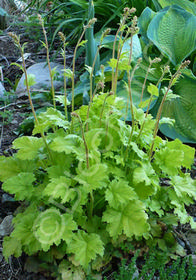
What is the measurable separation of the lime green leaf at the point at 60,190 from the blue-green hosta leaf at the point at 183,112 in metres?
1.08

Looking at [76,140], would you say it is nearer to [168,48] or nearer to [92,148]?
[92,148]

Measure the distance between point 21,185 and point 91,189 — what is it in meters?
0.31

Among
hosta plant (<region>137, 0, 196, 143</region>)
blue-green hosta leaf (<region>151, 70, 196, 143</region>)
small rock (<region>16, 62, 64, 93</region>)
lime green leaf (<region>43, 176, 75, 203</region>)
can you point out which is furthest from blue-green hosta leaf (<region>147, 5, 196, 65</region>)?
lime green leaf (<region>43, 176, 75, 203</region>)

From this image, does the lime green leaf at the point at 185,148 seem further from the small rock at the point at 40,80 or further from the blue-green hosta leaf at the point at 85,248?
the small rock at the point at 40,80

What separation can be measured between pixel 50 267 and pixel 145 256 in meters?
0.39

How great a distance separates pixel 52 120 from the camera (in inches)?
49.1

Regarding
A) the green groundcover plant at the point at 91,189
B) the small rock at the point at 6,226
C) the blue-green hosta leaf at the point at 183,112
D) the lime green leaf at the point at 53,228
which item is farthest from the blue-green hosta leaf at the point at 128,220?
the blue-green hosta leaf at the point at 183,112

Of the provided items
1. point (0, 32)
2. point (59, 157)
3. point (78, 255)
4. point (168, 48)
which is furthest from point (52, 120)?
point (0, 32)

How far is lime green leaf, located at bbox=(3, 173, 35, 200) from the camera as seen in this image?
118 centimetres

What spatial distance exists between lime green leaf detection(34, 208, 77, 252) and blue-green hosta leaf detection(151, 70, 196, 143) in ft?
3.67

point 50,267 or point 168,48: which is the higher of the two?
point 168,48

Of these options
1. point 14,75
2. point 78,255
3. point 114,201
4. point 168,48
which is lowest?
point 14,75

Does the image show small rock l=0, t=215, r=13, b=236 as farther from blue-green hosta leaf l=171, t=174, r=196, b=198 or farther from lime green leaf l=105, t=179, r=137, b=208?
blue-green hosta leaf l=171, t=174, r=196, b=198

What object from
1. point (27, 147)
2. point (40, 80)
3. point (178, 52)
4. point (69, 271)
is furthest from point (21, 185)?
point (40, 80)
